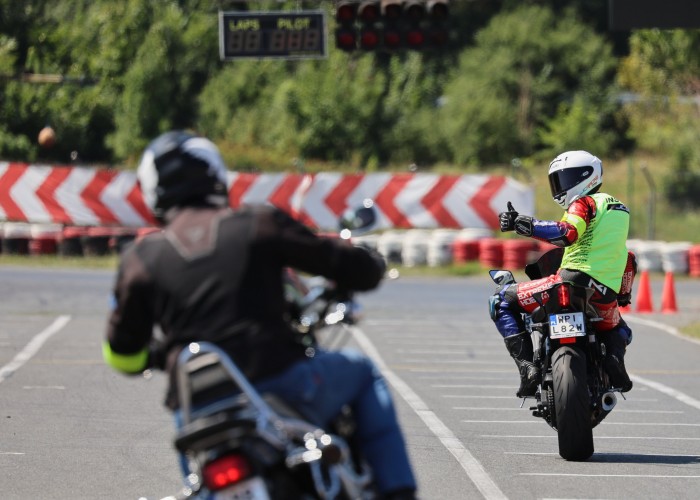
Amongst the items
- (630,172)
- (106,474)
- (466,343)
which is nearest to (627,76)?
(630,172)

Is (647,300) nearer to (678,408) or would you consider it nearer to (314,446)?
(678,408)

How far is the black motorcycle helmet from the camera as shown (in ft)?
17.8

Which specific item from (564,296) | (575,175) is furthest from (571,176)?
(564,296)

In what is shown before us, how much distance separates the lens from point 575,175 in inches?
399

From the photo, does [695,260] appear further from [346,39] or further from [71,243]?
[71,243]

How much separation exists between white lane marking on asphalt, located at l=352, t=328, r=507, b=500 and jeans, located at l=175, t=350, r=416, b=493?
115 inches

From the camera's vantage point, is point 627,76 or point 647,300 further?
point 627,76

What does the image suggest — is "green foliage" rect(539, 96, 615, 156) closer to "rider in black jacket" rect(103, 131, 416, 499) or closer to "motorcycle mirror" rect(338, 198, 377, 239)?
"motorcycle mirror" rect(338, 198, 377, 239)

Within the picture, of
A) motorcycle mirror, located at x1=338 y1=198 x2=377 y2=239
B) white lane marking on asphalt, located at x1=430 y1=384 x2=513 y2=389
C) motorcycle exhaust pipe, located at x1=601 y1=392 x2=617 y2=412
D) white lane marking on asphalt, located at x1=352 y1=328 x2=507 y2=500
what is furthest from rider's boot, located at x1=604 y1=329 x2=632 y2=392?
motorcycle mirror, located at x1=338 y1=198 x2=377 y2=239

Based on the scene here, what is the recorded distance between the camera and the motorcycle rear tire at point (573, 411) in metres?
9.49

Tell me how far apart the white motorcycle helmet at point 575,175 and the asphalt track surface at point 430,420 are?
64.8 inches

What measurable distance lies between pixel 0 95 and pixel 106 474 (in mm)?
41898

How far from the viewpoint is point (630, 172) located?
34.8 m

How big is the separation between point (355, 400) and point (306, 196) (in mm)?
26473
